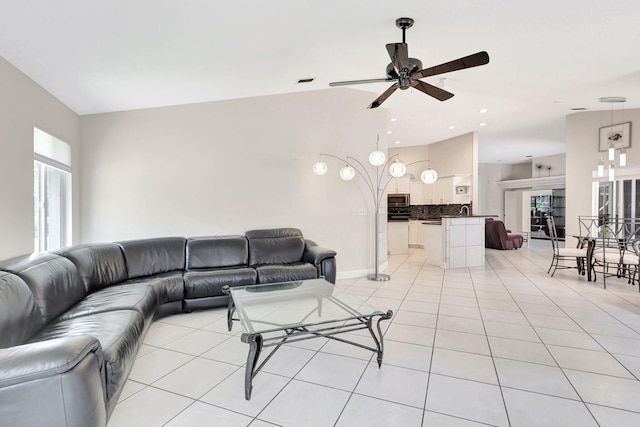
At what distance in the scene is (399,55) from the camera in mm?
2637

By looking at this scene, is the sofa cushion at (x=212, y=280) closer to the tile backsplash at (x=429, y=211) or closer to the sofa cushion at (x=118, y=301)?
the sofa cushion at (x=118, y=301)

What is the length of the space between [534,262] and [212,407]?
7.21 metres

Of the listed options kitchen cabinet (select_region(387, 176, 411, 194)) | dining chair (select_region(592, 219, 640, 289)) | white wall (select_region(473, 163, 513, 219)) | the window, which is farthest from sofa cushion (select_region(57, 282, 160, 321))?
white wall (select_region(473, 163, 513, 219))

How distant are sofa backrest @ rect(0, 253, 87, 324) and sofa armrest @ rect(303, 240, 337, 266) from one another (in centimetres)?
249

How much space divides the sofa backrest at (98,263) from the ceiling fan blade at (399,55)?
134 inches

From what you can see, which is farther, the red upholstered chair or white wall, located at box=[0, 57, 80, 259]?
the red upholstered chair

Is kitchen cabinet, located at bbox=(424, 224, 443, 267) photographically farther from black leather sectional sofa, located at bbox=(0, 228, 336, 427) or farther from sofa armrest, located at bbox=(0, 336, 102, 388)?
sofa armrest, located at bbox=(0, 336, 102, 388)

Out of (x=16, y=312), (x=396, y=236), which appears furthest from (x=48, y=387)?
(x=396, y=236)

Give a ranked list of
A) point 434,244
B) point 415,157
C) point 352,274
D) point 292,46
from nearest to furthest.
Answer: point 292,46, point 352,274, point 434,244, point 415,157

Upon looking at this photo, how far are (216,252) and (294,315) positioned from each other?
2.10 meters

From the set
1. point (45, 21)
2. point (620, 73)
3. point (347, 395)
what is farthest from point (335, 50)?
point (620, 73)

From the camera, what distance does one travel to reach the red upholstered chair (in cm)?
859

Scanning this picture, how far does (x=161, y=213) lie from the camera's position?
4.71 meters

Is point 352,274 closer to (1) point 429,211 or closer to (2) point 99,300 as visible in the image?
(2) point 99,300
